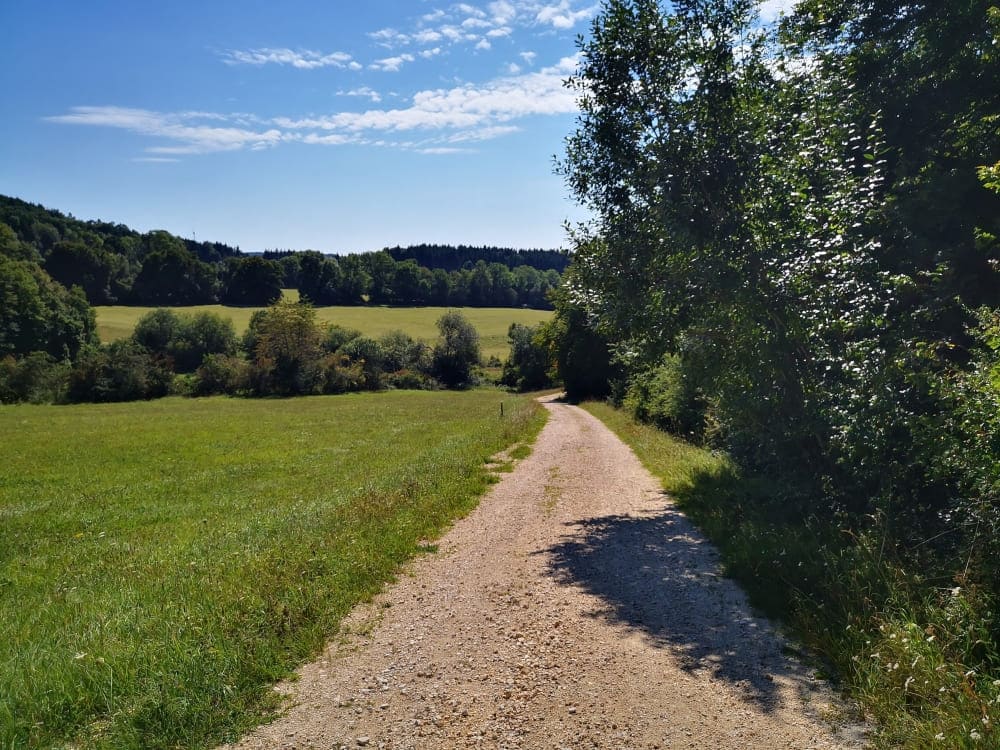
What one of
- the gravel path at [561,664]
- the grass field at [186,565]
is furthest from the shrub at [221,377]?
the gravel path at [561,664]

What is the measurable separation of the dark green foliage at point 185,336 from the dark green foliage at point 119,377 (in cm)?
1440

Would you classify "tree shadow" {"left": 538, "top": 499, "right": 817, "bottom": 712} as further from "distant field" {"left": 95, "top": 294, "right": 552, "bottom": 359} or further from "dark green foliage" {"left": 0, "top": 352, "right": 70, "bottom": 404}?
"distant field" {"left": 95, "top": 294, "right": 552, "bottom": 359}

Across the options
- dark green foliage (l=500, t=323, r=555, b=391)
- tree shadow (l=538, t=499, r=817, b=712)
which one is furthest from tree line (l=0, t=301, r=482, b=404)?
tree shadow (l=538, t=499, r=817, b=712)

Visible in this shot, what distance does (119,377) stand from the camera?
60875 millimetres

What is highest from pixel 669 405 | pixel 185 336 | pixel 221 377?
pixel 185 336

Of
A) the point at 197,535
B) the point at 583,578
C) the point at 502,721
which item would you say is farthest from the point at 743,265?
the point at 197,535

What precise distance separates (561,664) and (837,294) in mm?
6877

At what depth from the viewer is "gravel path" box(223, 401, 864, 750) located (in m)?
4.74

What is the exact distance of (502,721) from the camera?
16.2 ft

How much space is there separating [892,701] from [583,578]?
4.19m

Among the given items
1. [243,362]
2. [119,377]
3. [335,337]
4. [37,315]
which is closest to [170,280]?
[37,315]

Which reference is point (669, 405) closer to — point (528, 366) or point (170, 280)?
point (528, 366)

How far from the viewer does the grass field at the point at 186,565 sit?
5086mm

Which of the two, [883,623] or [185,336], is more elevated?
[185,336]
